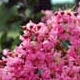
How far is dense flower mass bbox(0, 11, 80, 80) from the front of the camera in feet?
4.92

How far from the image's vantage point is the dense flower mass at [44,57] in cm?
150

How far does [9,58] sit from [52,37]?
0.54 ft

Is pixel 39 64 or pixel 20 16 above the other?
pixel 20 16

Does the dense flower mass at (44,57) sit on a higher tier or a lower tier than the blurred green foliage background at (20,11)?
lower

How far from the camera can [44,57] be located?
149cm

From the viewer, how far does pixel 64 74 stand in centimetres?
150

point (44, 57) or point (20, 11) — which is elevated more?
point (20, 11)

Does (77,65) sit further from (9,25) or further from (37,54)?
(9,25)

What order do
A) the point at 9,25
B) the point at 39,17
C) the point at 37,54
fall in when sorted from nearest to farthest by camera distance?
the point at 37,54 < the point at 39,17 < the point at 9,25

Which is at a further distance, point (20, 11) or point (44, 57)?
point (20, 11)

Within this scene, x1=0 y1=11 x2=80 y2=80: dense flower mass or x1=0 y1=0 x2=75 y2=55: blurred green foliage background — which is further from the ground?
x1=0 y1=0 x2=75 y2=55: blurred green foliage background

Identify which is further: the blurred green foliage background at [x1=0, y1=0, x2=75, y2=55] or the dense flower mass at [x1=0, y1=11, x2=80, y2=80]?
the blurred green foliage background at [x1=0, y1=0, x2=75, y2=55]

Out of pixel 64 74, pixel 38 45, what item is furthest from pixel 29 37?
pixel 64 74

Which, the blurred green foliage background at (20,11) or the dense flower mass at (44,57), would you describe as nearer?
the dense flower mass at (44,57)
